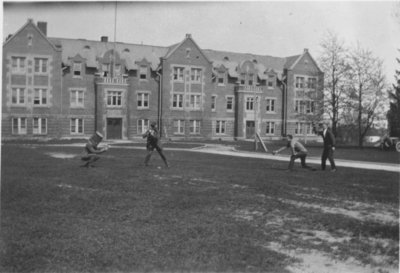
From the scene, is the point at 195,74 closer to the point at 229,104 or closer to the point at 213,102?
the point at 213,102

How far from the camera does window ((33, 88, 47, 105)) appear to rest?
41.0 m

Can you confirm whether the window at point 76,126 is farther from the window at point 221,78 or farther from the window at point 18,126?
the window at point 221,78

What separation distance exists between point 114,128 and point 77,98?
486cm

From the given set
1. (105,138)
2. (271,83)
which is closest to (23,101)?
(105,138)

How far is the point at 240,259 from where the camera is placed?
5.70 m

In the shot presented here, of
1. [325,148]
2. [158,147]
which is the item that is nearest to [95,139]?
[158,147]

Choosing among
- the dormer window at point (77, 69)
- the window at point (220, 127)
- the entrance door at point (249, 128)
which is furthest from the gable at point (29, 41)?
the entrance door at point (249, 128)

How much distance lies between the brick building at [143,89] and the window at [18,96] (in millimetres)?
92

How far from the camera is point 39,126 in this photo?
41.1 meters

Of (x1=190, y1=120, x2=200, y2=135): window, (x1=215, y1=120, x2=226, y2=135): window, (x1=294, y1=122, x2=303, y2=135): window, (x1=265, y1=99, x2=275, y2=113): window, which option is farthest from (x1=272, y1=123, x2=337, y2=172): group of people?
(x1=294, y1=122, x2=303, y2=135): window

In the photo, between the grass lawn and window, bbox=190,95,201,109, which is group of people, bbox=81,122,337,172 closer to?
the grass lawn

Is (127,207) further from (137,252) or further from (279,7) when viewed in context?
(279,7)

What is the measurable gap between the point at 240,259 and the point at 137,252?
4.72 feet

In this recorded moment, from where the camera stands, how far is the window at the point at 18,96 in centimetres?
4003
